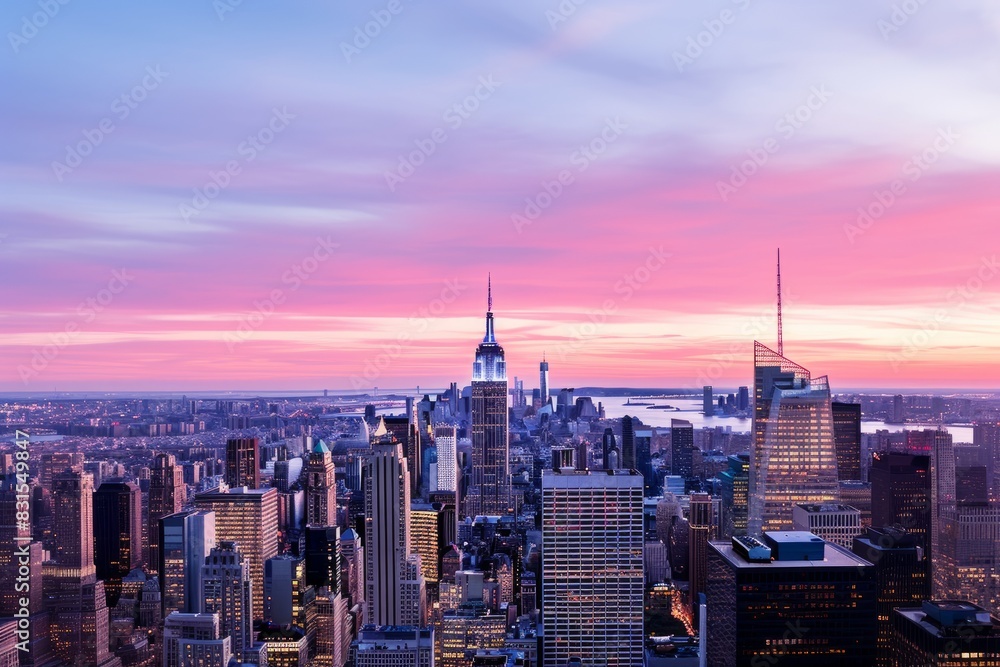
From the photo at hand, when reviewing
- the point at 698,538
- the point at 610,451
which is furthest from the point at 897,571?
the point at 610,451

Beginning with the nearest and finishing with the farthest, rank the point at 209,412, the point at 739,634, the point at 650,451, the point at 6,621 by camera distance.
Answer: the point at 6,621 → the point at 739,634 → the point at 209,412 → the point at 650,451

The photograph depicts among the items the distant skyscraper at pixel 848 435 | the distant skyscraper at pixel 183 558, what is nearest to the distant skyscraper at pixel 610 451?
the distant skyscraper at pixel 848 435

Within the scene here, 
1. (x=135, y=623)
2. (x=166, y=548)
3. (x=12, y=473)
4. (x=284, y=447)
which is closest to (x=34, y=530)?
(x=12, y=473)

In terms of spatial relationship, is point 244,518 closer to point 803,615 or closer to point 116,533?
point 116,533

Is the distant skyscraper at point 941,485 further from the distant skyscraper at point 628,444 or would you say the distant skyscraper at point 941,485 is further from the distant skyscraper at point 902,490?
the distant skyscraper at point 628,444

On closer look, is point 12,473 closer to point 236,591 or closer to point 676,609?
point 236,591

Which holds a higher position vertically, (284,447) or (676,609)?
(284,447)
